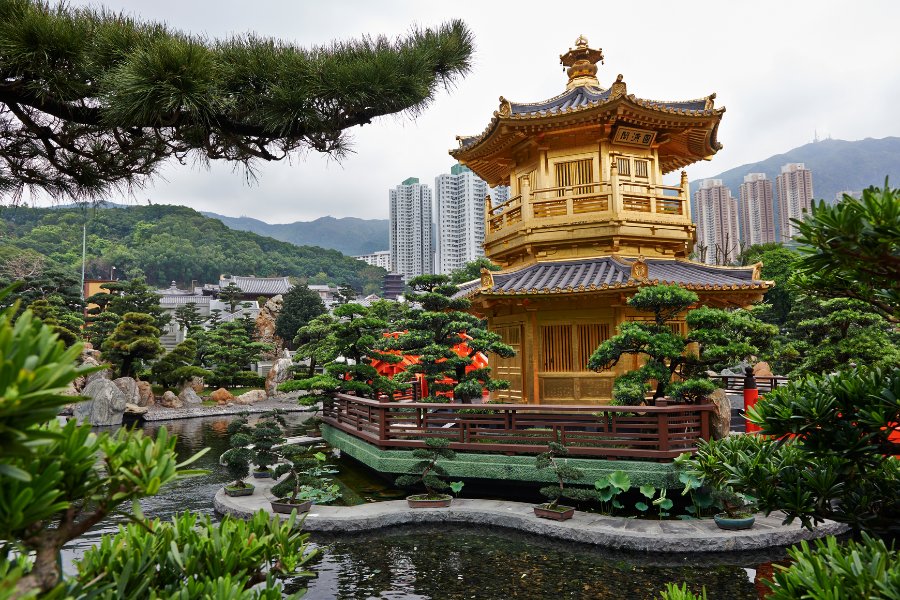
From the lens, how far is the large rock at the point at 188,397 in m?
25.5

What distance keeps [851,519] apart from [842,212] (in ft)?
5.51

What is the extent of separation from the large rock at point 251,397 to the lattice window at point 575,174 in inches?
823

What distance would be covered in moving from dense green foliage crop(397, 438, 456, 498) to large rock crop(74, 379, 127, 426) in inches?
692

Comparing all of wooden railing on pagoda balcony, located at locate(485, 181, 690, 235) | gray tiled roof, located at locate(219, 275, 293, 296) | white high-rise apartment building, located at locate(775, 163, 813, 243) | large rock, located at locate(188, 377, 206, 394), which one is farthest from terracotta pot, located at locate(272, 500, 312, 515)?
white high-rise apartment building, located at locate(775, 163, 813, 243)

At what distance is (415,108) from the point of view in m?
4.25

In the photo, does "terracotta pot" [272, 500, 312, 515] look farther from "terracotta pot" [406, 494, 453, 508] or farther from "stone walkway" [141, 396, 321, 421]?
"stone walkway" [141, 396, 321, 421]

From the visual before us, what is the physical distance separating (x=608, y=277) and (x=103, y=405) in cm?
2013

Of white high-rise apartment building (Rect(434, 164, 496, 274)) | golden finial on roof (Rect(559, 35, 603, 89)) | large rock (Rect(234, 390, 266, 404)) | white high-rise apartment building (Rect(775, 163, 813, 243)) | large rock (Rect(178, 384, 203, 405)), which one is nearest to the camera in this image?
golden finial on roof (Rect(559, 35, 603, 89))

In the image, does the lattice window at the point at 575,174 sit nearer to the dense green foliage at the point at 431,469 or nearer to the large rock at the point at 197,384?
the dense green foliage at the point at 431,469

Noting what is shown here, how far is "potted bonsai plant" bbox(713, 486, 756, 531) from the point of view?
708cm

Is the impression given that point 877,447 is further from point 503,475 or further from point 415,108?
point 503,475

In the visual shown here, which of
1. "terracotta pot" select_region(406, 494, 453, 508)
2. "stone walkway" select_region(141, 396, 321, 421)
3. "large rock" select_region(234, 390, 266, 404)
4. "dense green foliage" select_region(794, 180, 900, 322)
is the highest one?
"dense green foliage" select_region(794, 180, 900, 322)

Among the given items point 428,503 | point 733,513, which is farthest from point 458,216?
point 733,513

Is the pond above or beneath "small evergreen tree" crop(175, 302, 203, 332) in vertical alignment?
beneath
